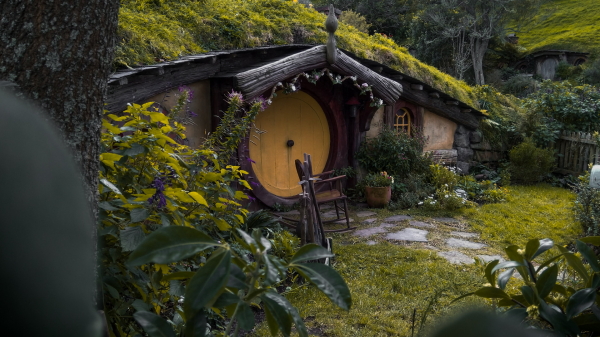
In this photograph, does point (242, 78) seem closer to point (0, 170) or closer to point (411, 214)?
point (411, 214)

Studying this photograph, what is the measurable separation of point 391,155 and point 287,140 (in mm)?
2039

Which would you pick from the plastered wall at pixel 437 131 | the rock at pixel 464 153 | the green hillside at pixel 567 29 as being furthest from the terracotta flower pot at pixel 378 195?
the green hillside at pixel 567 29

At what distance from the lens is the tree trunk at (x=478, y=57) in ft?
79.0

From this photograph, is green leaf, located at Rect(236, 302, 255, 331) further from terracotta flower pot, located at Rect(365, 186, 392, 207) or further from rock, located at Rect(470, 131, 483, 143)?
rock, located at Rect(470, 131, 483, 143)

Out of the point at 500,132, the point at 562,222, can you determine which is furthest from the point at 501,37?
the point at 562,222

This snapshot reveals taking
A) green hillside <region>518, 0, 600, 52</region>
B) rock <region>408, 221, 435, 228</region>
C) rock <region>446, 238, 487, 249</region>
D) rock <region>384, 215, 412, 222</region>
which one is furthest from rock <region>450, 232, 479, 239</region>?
green hillside <region>518, 0, 600, 52</region>

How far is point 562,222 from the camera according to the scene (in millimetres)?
6348

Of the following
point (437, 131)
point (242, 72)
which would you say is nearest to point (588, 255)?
point (242, 72)

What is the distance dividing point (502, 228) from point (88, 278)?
6569 millimetres

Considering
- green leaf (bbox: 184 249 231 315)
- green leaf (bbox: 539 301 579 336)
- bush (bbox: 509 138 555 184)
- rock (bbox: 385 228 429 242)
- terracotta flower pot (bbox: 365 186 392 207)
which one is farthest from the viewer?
bush (bbox: 509 138 555 184)

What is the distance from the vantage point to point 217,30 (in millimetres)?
6527

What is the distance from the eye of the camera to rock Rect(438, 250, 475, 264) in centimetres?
471

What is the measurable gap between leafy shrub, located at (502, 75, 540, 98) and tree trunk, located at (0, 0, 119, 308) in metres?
25.0

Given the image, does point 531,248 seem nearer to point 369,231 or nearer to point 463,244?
Result: point 463,244
